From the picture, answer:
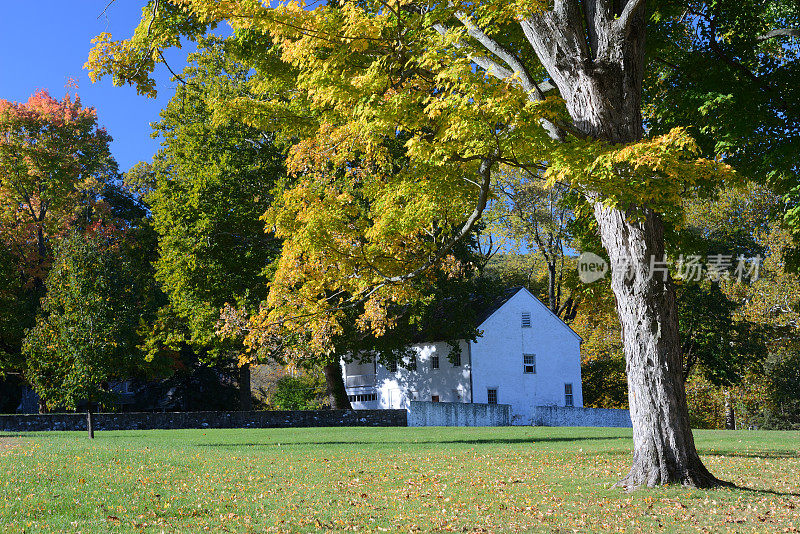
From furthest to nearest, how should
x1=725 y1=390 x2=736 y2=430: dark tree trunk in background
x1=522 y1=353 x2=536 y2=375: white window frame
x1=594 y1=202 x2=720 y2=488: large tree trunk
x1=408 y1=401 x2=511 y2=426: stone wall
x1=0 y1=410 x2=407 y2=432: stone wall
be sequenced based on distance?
x1=725 y1=390 x2=736 y2=430: dark tree trunk in background
x1=522 y1=353 x2=536 y2=375: white window frame
x1=408 y1=401 x2=511 y2=426: stone wall
x1=0 y1=410 x2=407 y2=432: stone wall
x1=594 y1=202 x2=720 y2=488: large tree trunk

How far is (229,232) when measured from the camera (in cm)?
2823

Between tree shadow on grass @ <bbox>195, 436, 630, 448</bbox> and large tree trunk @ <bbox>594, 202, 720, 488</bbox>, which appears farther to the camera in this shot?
tree shadow on grass @ <bbox>195, 436, 630, 448</bbox>

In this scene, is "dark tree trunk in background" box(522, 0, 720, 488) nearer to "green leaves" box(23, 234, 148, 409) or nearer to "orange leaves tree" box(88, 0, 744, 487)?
"orange leaves tree" box(88, 0, 744, 487)

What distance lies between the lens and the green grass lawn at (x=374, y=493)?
772 centimetres

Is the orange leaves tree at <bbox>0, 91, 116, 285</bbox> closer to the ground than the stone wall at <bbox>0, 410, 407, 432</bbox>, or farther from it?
farther from it

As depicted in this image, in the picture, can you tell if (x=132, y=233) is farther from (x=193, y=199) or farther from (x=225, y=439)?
(x=225, y=439)

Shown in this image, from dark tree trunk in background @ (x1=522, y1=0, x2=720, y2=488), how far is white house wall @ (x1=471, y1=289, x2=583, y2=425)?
31.0 meters

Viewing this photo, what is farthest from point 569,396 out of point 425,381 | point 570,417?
point 425,381

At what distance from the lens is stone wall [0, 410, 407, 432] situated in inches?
1117

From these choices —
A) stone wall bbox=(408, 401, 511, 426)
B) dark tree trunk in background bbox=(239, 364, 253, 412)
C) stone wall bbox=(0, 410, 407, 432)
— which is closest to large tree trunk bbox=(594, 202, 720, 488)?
stone wall bbox=(0, 410, 407, 432)

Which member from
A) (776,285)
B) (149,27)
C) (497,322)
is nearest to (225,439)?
(149,27)

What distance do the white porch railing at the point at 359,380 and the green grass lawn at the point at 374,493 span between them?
1269 inches

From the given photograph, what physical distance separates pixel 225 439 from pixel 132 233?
2050 cm

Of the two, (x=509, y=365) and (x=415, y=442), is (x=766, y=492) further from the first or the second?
(x=509, y=365)
